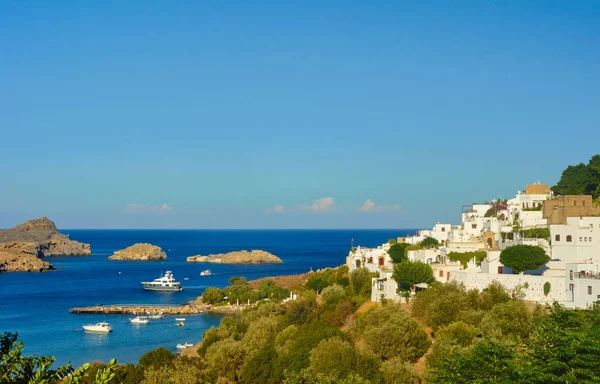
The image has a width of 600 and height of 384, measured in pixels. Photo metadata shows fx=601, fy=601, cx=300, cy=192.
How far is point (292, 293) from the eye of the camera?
57.7 meters

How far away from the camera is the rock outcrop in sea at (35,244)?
411 feet

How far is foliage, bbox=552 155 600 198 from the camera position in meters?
51.4

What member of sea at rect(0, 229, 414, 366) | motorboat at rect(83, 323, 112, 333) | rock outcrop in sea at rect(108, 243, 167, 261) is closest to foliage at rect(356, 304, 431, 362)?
sea at rect(0, 229, 414, 366)

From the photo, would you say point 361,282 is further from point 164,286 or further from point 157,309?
point 164,286

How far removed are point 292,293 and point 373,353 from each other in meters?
29.3

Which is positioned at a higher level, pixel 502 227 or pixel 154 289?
pixel 502 227

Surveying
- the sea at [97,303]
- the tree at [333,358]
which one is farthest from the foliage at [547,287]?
the sea at [97,303]

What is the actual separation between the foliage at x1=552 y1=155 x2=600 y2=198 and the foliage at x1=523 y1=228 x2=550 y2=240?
1149 cm

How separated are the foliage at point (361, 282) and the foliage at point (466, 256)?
254 inches

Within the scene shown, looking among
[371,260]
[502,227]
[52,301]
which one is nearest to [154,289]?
[52,301]

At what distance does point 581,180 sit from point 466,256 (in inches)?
773

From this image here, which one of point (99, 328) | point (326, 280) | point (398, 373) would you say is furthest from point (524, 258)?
point (99, 328)

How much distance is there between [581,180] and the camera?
5347cm

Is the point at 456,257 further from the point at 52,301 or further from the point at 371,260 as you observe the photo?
the point at 52,301
